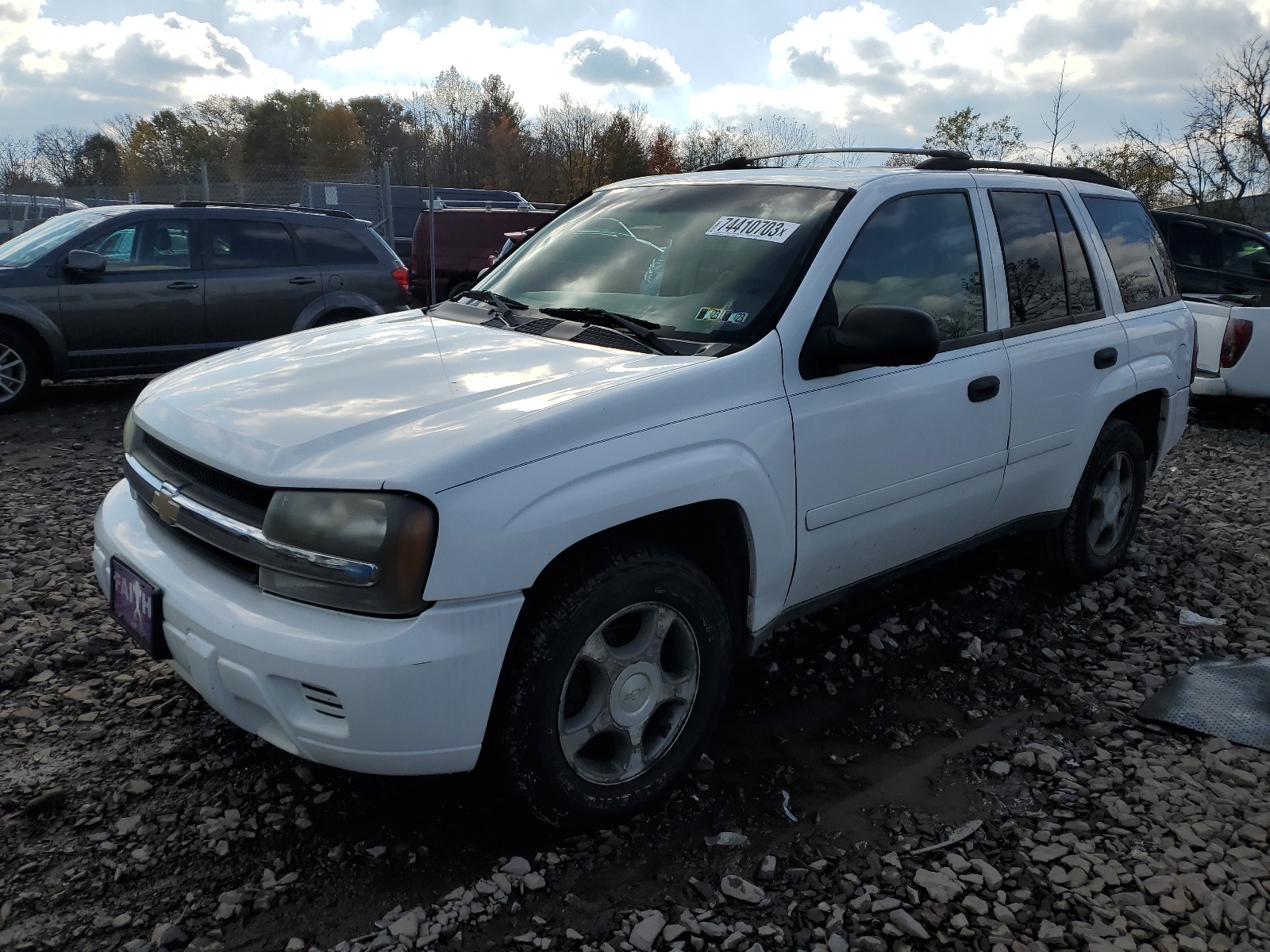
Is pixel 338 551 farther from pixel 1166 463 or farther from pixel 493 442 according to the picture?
pixel 1166 463

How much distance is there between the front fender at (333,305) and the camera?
8516 mm

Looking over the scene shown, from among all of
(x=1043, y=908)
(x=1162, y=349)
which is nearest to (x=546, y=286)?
(x=1043, y=908)

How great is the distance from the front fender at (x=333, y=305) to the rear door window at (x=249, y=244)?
42 centimetres

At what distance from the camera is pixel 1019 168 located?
420 centimetres

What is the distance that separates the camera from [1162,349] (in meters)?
4.52

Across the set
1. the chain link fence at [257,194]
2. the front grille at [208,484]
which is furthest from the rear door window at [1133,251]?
the chain link fence at [257,194]

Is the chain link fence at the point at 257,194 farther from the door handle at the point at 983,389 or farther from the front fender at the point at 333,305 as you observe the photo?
the door handle at the point at 983,389

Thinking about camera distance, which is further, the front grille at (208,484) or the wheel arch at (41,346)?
Answer: the wheel arch at (41,346)

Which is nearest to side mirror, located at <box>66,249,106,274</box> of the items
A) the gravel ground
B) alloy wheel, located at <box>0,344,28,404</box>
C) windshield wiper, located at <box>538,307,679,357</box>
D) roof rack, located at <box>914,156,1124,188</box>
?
alloy wheel, located at <box>0,344,28,404</box>

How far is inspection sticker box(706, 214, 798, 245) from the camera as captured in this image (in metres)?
3.20

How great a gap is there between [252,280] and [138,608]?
644 cm

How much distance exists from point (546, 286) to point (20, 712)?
229cm

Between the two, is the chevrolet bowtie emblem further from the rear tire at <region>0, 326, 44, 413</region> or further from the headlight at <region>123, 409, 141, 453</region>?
the rear tire at <region>0, 326, 44, 413</region>

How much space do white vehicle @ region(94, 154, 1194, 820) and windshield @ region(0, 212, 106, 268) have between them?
18.3 feet
